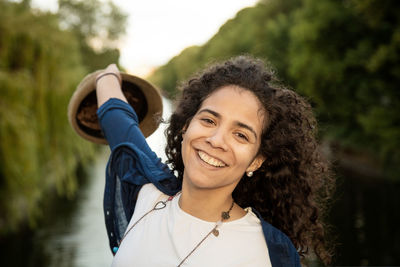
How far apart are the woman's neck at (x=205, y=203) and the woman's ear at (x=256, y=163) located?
6.2 inches

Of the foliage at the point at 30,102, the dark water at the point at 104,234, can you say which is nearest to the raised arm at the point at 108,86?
the foliage at the point at 30,102

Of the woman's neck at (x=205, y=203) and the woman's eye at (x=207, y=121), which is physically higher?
the woman's eye at (x=207, y=121)

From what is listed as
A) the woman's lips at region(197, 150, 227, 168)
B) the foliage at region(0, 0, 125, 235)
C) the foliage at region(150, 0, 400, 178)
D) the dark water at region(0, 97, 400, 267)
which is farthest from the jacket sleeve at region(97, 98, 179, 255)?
the foliage at region(150, 0, 400, 178)

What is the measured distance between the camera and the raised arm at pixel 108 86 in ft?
6.92

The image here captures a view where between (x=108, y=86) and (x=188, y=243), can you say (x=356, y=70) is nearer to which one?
(x=108, y=86)

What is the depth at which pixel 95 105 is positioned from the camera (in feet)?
7.59

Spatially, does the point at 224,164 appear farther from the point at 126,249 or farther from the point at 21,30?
the point at 21,30

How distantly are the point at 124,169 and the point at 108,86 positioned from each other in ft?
1.33

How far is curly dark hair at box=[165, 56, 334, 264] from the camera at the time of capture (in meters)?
1.83

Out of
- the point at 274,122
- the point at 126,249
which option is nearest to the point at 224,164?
the point at 274,122

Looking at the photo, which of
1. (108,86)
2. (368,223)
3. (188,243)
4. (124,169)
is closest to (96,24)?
(368,223)

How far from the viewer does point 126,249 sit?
1.66 metres

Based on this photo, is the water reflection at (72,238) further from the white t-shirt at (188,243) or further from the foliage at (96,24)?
the foliage at (96,24)

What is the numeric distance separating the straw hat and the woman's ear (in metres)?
0.63
